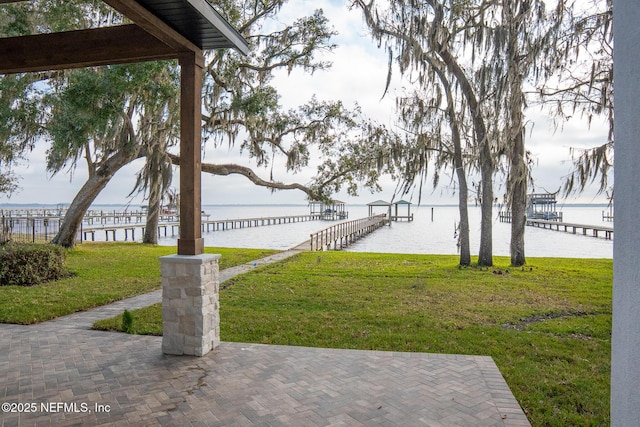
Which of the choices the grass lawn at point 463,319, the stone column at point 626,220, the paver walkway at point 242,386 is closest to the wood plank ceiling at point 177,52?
the paver walkway at point 242,386

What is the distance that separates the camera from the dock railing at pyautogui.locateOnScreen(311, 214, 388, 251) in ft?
57.1

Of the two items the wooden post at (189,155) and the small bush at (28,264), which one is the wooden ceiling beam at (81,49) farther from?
the small bush at (28,264)

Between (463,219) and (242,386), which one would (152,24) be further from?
(463,219)

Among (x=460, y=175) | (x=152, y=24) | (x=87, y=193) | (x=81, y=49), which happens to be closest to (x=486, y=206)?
(x=460, y=175)

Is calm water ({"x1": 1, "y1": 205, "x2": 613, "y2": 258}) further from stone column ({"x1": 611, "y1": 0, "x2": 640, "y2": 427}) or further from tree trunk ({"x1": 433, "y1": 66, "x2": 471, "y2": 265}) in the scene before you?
stone column ({"x1": 611, "y1": 0, "x2": 640, "y2": 427})

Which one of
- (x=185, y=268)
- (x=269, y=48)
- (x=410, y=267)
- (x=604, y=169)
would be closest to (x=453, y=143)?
(x=410, y=267)

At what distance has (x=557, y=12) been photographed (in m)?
7.64

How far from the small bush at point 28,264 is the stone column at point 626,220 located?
29.3 ft

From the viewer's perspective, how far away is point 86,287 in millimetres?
7363

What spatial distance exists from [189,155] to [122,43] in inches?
52.8

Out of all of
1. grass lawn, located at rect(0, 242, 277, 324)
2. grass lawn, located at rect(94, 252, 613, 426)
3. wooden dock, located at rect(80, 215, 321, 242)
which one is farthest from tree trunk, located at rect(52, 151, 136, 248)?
grass lawn, located at rect(94, 252, 613, 426)

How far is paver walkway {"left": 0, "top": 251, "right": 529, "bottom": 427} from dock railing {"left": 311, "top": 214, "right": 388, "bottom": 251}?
39.3 feet

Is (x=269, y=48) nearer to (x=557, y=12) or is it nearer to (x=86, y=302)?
(x=557, y=12)

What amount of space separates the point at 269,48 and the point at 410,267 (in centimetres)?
727
